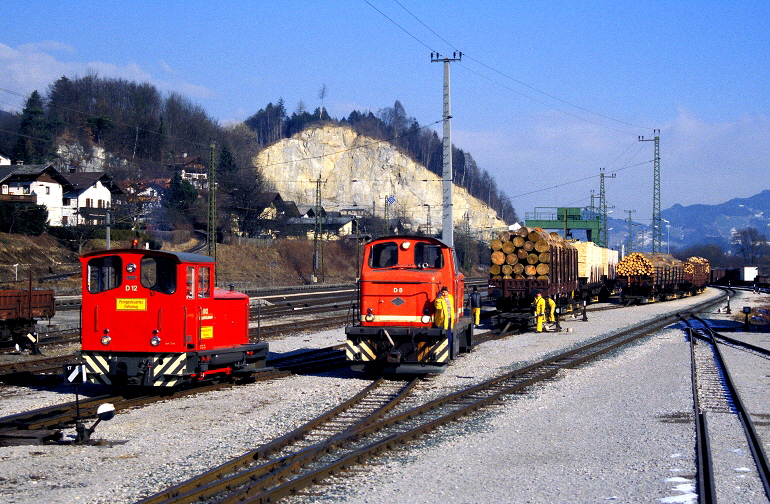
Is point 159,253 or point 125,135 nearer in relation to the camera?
point 159,253

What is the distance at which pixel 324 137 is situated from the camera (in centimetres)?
15000

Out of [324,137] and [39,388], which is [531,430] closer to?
[39,388]

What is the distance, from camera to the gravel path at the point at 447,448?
734 centimetres

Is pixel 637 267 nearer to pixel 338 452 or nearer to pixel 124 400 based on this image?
pixel 124 400

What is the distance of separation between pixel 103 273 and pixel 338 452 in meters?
5.81

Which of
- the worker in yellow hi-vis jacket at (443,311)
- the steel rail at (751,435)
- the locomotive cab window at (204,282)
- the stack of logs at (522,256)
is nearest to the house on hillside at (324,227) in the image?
the stack of logs at (522,256)

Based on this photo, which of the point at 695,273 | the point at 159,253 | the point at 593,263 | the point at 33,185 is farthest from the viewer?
the point at 695,273

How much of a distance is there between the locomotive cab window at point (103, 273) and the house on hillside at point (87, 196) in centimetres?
5384

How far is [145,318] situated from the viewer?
12.1 meters

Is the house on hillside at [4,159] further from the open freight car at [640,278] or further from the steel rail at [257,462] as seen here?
the steel rail at [257,462]

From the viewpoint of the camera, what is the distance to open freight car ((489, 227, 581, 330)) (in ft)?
88.8

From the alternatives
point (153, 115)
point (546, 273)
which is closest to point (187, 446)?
point (546, 273)

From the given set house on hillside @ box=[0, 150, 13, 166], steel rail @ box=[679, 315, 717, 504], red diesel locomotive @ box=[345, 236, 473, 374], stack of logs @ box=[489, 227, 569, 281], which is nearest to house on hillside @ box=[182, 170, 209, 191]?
house on hillside @ box=[0, 150, 13, 166]

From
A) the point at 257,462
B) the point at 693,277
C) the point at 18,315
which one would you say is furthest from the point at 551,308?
the point at 693,277
